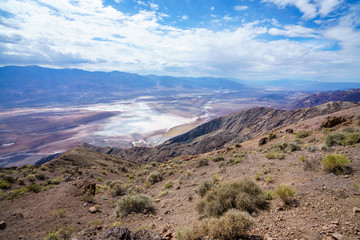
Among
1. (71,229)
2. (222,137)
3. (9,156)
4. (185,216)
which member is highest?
(185,216)

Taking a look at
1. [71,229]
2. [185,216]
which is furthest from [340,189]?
[71,229]

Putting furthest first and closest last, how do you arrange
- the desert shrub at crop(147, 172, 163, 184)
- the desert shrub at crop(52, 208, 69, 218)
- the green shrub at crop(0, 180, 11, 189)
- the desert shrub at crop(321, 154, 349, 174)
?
Answer: 1. the desert shrub at crop(147, 172, 163, 184)
2. the green shrub at crop(0, 180, 11, 189)
3. the desert shrub at crop(52, 208, 69, 218)
4. the desert shrub at crop(321, 154, 349, 174)

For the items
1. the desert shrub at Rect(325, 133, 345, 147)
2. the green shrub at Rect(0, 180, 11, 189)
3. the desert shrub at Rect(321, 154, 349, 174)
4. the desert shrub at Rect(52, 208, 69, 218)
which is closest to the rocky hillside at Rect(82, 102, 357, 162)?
the desert shrub at Rect(325, 133, 345, 147)

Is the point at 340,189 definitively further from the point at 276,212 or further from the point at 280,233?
the point at 280,233

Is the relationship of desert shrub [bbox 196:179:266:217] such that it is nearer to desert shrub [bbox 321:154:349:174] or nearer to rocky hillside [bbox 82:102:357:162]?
desert shrub [bbox 321:154:349:174]

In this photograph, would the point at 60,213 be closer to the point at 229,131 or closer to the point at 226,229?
the point at 226,229

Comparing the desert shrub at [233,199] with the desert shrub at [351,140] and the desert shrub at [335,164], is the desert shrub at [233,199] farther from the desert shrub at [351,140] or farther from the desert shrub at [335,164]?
the desert shrub at [351,140]
